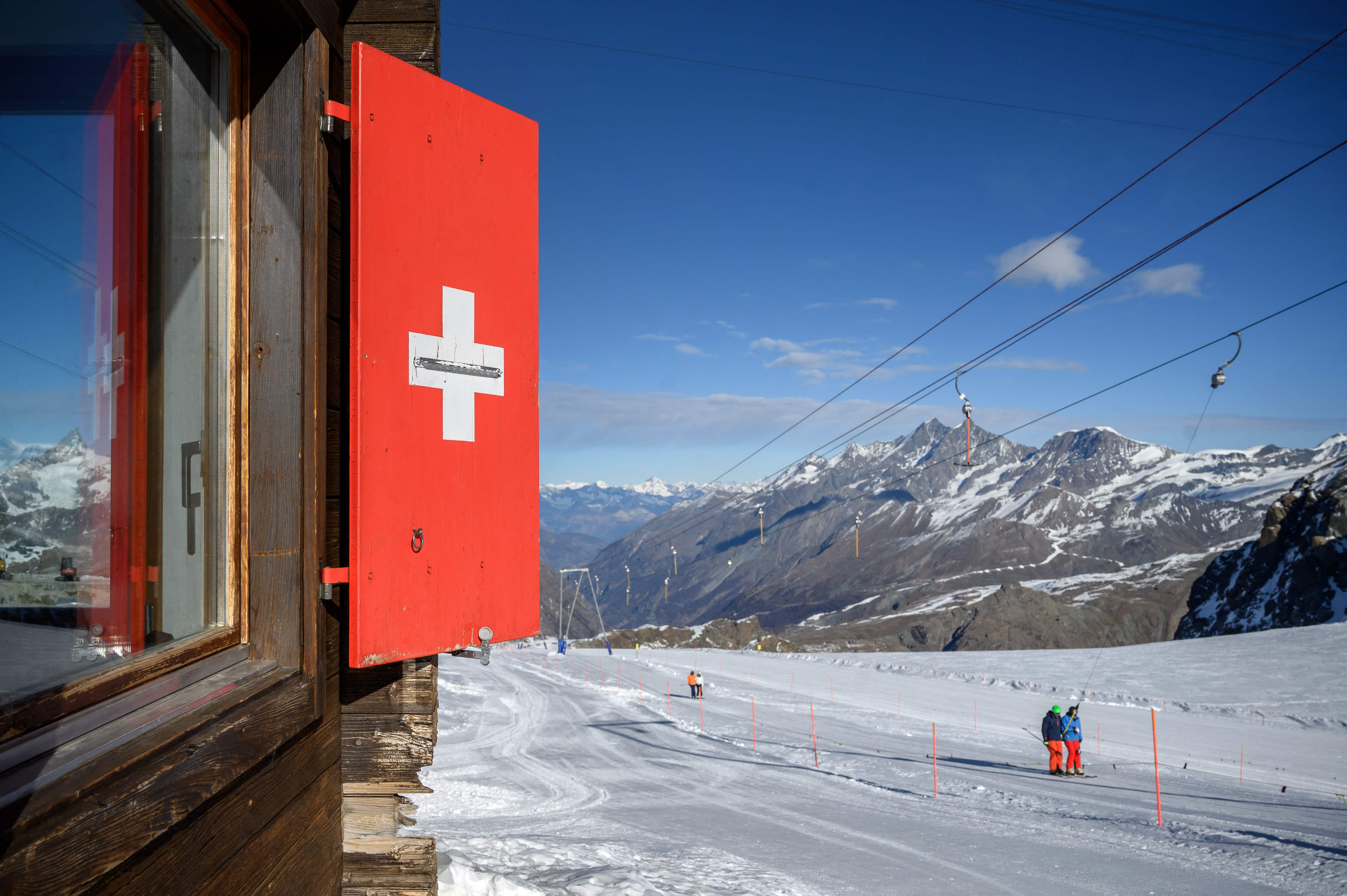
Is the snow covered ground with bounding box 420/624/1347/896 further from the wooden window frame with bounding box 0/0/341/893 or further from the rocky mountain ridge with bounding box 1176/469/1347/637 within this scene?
the rocky mountain ridge with bounding box 1176/469/1347/637

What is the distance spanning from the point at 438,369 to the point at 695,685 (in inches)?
1090

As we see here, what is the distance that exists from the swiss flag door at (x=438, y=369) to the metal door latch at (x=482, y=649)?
38mm

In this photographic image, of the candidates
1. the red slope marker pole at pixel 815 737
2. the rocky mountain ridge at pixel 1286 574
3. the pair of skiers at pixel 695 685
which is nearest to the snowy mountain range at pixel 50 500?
the red slope marker pole at pixel 815 737

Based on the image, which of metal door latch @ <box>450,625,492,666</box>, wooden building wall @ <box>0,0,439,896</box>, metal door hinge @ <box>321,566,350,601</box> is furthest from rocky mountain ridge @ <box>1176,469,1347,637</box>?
metal door hinge @ <box>321,566,350,601</box>

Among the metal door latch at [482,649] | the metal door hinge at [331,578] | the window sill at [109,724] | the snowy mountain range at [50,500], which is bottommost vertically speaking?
the metal door latch at [482,649]

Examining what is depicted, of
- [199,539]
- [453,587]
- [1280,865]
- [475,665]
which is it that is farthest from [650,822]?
[475,665]

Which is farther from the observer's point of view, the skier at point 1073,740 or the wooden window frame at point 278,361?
the skier at point 1073,740

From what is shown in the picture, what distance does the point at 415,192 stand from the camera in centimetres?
311

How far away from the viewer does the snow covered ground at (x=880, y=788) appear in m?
8.42

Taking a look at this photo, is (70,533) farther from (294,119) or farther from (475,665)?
(475,665)

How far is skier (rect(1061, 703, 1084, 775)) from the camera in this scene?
16.5 meters

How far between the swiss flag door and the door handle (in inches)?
18.5

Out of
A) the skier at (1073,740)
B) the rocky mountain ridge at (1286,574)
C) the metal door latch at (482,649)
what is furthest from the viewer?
the rocky mountain ridge at (1286,574)

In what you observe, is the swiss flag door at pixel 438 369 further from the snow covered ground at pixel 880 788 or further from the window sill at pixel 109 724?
the snow covered ground at pixel 880 788
